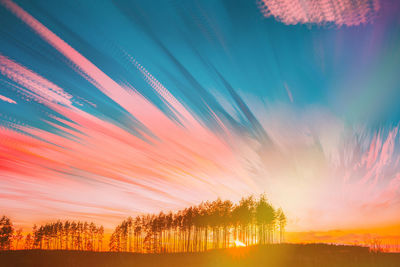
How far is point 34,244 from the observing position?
401 feet

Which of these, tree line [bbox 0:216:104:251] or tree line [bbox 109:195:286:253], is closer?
tree line [bbox 109:195:286:253]

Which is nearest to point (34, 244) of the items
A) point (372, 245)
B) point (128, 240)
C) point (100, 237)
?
point (100, 237)

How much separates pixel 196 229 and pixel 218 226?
403 inches

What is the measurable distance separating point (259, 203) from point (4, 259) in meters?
60.8

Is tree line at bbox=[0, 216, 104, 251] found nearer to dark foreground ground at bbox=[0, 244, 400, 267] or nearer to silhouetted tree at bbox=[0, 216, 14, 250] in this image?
silhouetted tree at bbox=[0, 216, 14, 250]

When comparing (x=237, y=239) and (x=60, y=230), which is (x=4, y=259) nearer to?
(x=237, y=239)

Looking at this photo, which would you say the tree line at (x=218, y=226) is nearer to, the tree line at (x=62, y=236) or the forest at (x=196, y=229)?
the forest at (x=196, y=229)

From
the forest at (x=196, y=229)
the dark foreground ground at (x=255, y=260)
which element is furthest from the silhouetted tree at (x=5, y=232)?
the dark foreground ground at (x=255, y=260)

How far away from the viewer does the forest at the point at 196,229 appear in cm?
7544

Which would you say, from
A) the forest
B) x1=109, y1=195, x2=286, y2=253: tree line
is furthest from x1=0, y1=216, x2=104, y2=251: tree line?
x1=109, y1=195, x2=286, y2=253: tree line

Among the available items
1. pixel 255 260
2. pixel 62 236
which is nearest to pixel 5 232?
pixel 62 236

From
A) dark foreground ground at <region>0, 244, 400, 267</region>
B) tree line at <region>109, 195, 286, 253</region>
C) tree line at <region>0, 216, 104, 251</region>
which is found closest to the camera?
dark foreground ground at <region>0, 244, 400, 267</region>

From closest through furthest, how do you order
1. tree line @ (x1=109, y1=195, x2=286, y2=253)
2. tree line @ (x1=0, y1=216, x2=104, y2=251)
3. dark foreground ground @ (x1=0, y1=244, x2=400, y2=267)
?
dark foreground ground @ (x1=0, y1=244, x2=400, y2=267) < tree line @ (x1=109, y1=195, x2=286, y2=253) < tree line @ (x1=0, y1=216, x2=104, y2=251)

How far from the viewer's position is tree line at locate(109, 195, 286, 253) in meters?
75.0
